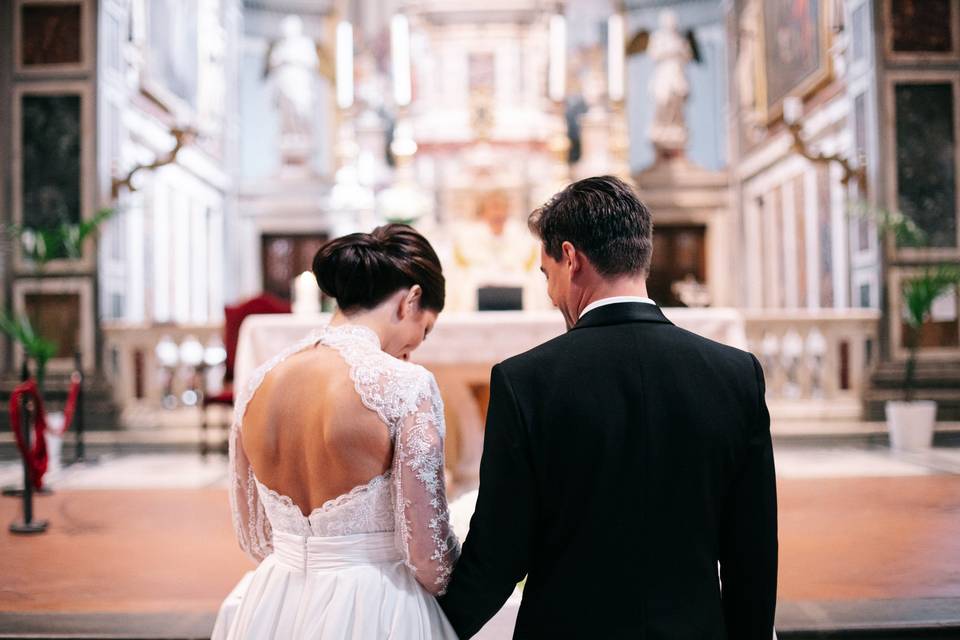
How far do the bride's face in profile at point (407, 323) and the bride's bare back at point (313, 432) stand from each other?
0.16 meters

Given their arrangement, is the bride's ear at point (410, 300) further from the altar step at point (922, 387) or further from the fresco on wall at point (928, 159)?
the fresco on wall at point (928, 159)

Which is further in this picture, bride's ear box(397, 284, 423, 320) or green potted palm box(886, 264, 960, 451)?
green potted palm box(886, 264, 960, 451)

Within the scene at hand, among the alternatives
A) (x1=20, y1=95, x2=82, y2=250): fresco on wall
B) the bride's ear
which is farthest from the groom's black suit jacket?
(x1=20, y1=95, x2=82, y2=250): fresco on wall

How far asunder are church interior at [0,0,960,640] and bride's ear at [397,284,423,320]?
80 cm

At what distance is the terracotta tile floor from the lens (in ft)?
10.5

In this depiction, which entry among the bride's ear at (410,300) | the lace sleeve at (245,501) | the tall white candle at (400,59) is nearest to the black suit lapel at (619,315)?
the bride's ear at (410,300)

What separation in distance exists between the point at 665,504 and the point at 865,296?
7.86 m

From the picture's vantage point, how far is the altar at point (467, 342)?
5176 millimetres

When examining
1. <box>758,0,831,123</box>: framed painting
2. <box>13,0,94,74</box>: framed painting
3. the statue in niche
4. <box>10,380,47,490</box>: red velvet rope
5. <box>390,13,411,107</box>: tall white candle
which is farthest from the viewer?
the statue in niche

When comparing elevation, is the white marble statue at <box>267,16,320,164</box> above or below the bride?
above

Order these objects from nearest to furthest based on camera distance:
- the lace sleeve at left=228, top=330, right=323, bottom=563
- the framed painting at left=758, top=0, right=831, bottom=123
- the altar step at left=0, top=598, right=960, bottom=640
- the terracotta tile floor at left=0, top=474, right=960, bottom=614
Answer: the lace sleeve at left=228, top=330, right=323, bottom=563 < the altar step at left=0, top=598, right=960, bottom=640 < the terracotta tile floor at left=0, top=474, right=960, bottom=614 < the framed painting at left=758, top=0, right=831, bottom=123

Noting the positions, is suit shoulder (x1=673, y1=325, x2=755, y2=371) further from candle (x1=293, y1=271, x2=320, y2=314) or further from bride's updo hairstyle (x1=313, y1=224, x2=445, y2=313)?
candle (x1=293, y1=271, x2=320, y2=314)

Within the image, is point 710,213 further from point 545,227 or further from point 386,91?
point 545,227

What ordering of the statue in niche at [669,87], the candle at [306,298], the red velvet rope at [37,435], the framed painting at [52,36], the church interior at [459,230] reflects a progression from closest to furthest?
the church interior at [459,230] → the red velvet rope at [37,435] → the candle at [306,298] → the framed painting at [52,36] → the statue in niche at [669,87]
